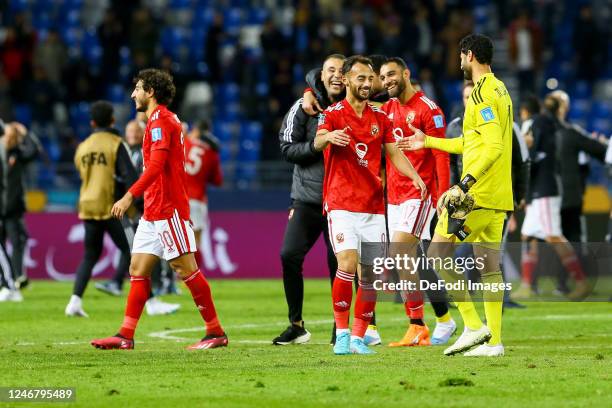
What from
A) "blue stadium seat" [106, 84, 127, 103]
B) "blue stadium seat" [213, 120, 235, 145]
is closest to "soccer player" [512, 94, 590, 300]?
"blue stadium seat" [213, 120, 235, 145]

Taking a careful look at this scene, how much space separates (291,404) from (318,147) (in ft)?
9.29

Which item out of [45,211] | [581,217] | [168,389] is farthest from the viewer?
[45,211]

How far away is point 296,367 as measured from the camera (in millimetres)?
9062

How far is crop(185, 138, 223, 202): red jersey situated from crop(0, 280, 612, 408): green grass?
13.6ft

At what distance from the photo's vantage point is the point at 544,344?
10.9 metres

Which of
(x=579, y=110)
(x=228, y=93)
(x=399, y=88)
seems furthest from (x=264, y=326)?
(x=579, y=110)

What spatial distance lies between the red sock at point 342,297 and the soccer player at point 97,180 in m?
4.94

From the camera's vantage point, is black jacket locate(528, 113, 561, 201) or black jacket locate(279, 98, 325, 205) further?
black jacket locate(528, 113, 561, 201)

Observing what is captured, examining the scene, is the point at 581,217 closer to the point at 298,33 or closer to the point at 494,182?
the point at 494,182

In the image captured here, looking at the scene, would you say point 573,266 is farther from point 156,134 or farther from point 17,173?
point 156,134

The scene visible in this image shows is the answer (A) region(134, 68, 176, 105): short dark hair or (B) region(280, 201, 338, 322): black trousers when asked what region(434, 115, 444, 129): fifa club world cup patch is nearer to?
(B) region(280, 201, 338, 322): black trousers

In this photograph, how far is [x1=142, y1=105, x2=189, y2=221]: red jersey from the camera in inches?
411

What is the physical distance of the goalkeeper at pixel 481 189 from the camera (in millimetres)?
9461

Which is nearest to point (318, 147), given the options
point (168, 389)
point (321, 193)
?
point (321, 193)
